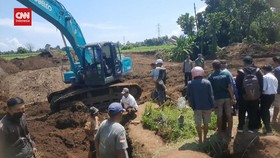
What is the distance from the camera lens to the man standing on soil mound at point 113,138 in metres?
5.17

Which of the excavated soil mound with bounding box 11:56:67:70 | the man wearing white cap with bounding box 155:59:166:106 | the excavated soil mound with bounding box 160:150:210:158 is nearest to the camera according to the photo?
the excavated soil mound with bounding box 160:150:210:158

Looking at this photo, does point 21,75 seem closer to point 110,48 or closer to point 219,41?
point 110,48

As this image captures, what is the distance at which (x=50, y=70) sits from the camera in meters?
29.2

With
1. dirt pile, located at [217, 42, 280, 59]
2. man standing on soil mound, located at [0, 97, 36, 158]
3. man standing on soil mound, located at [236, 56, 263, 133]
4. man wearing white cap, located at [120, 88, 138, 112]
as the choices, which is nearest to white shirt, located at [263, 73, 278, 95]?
man standing on soil mound, located at [236, 56, 263, 133]

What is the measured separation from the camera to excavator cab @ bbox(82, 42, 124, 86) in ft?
50.2

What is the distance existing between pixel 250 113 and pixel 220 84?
1034 millimetres

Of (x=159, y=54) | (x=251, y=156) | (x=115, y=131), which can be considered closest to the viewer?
(x=115, y=131)

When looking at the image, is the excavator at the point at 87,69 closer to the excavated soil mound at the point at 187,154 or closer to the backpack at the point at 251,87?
the backpack at the point at 251,87

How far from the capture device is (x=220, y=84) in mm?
7887

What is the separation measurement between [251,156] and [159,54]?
125 feet

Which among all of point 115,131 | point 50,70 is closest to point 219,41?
point 50,70

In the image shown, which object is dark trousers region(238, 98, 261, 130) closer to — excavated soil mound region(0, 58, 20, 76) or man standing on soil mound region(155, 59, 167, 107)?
man standing on soil mound region(155, 59, 167, 107)

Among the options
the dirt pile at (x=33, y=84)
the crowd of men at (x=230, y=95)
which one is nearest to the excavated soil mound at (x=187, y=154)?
the crowd of men at (x=230, y=95)

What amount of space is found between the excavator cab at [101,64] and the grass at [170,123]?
4.89 metres
